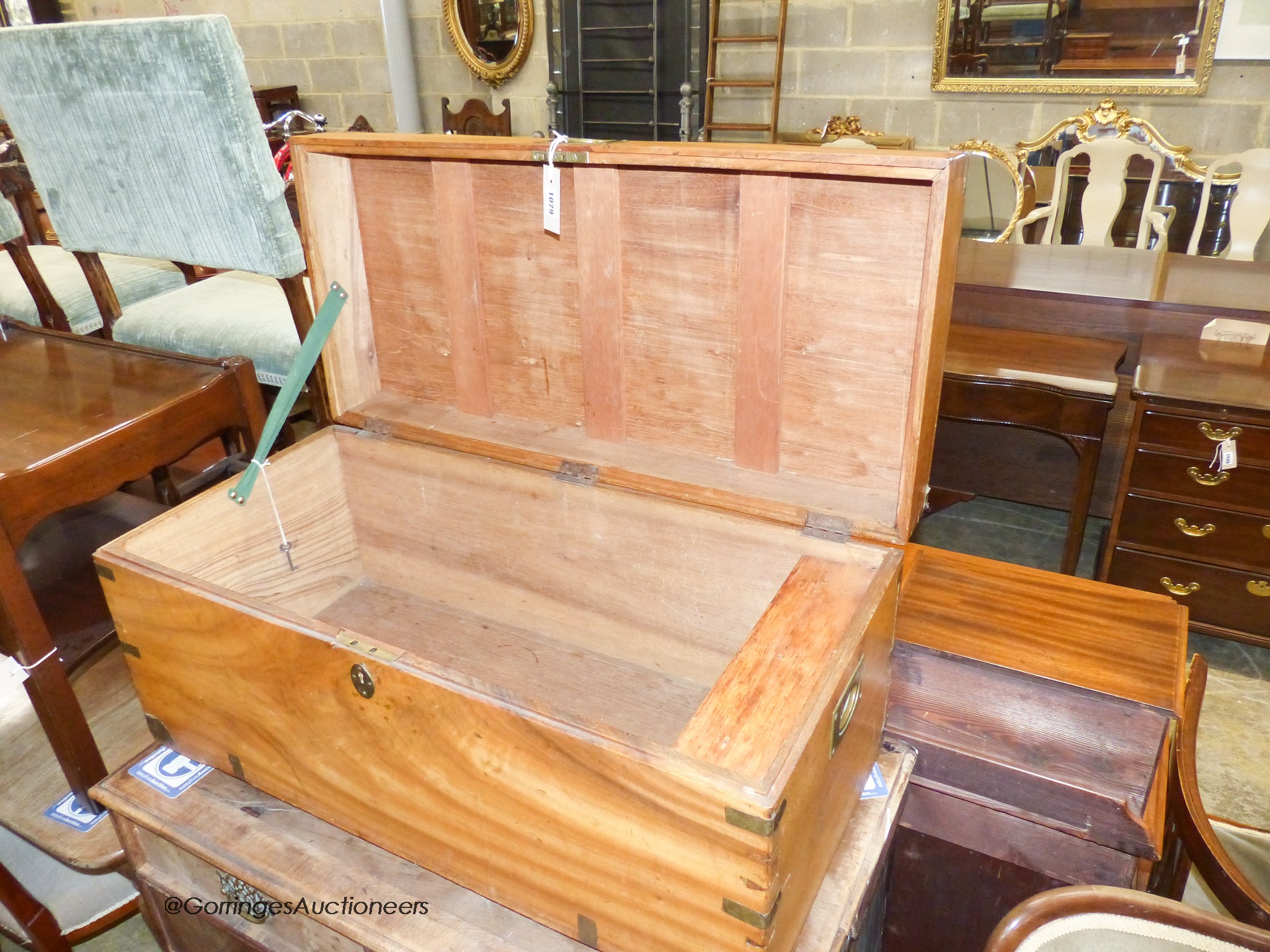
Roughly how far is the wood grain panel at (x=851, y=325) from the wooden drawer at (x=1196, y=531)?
3.42ft

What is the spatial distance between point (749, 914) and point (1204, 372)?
62.8 inches

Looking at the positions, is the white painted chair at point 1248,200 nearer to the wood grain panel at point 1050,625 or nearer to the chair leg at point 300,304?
the wood grain panel at point 1050,625

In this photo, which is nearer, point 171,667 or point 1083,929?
point 1083,929

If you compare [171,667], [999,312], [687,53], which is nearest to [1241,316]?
[999,312]

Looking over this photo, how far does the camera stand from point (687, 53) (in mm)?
3730

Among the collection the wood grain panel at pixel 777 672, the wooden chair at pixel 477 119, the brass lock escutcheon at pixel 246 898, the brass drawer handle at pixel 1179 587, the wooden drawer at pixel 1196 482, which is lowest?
the brass drawer handle at pixel 1179 587

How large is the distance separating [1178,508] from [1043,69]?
224 cm

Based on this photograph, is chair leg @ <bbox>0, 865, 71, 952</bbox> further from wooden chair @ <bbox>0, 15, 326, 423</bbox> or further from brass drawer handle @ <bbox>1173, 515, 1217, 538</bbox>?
brass drawer handle @ <bbox>1173, 515, 1217, 538</bbox>

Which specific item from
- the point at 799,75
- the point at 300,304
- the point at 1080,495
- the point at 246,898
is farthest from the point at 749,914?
the point at 799,75

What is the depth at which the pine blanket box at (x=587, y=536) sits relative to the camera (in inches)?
26.4

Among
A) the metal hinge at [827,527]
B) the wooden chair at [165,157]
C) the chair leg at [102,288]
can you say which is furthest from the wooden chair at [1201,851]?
the chair leg at [102,288]

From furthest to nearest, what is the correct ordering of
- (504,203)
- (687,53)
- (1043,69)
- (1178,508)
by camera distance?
1. (687,53)
2. (1043,69)
3. (1178,508)
4. (504,203)

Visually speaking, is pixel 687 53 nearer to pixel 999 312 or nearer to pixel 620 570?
pixel 999 312

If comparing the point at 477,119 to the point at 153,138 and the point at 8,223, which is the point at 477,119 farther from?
the point at 153,138
